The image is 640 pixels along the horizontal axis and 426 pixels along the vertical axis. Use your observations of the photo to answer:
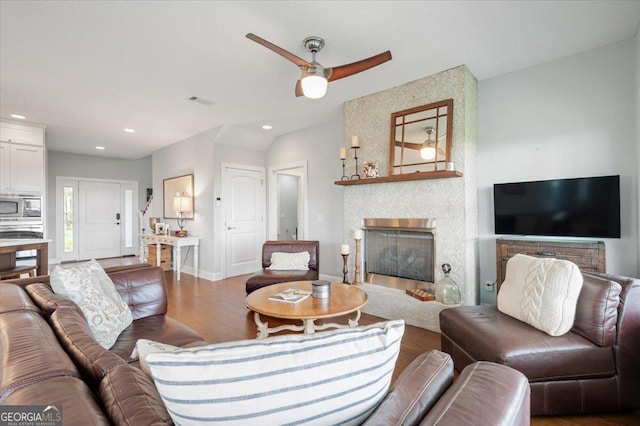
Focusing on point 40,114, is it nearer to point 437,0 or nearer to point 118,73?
point 118,73

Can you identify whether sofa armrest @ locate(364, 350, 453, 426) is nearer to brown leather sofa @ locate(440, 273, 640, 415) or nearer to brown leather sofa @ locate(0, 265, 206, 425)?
brown leather sofa @ locate(0, 265, 206, 425)

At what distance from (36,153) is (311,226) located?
4546 mm

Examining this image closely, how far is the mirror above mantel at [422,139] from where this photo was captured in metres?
3.07

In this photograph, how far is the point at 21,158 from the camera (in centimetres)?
462

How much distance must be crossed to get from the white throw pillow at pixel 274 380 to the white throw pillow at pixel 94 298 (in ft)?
4.14

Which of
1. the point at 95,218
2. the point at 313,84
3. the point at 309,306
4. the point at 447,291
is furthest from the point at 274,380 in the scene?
the point at 95,218

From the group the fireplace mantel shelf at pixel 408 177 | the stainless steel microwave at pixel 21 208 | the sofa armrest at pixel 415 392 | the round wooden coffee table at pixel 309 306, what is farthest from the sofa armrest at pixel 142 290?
the stainless steel microwave at pixel 21 208

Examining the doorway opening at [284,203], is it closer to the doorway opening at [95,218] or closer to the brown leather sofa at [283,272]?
the brown leather sofa at [283,272]

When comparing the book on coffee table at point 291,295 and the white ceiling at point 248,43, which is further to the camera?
the book on coffee table at point 291,295

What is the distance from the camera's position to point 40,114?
14.1 feet

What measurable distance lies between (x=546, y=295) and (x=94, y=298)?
8.61 ft

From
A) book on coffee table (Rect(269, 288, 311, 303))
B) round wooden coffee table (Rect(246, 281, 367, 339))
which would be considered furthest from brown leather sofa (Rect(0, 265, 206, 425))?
book on coffee table (Rect(269, 288, 311, 303))

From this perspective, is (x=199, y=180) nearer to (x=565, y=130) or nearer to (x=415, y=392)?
(x=565, y=130)

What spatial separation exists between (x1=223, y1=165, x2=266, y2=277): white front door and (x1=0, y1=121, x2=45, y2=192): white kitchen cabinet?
2.85 m
